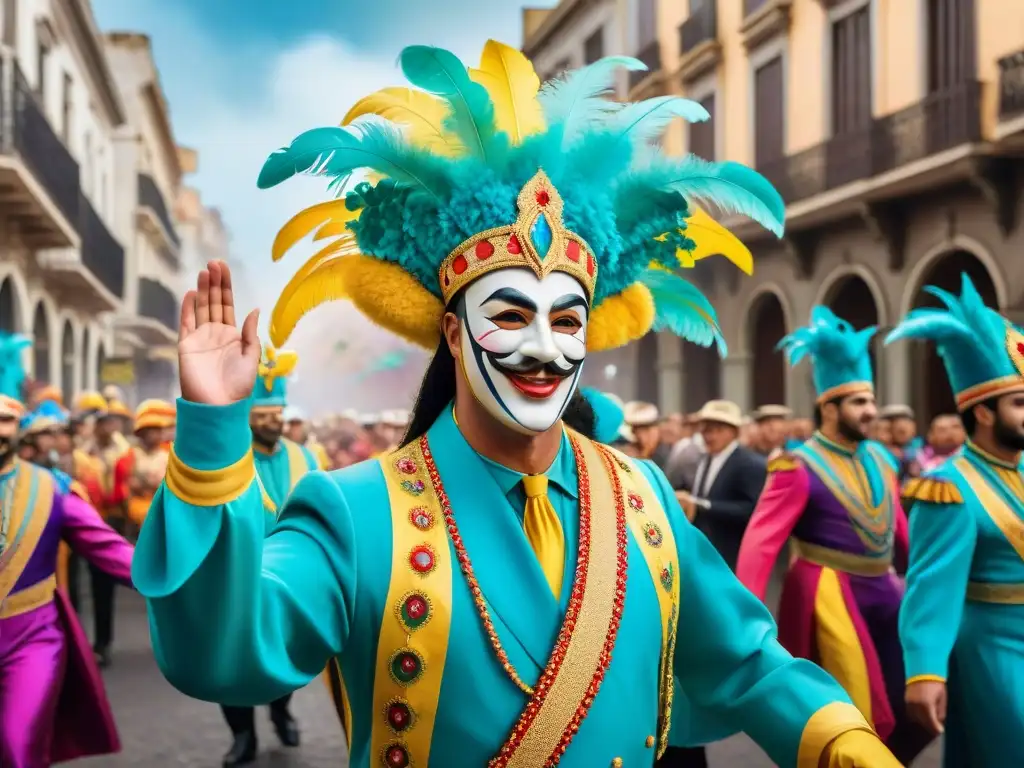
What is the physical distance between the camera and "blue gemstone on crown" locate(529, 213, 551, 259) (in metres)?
2.69

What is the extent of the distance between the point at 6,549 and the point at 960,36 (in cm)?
1370

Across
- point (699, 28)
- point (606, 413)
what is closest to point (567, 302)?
point (606, 413)

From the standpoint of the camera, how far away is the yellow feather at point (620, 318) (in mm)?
3002

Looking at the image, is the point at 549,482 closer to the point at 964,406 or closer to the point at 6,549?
the point at 964,406

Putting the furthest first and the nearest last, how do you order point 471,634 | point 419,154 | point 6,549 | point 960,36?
point 960,36 < point 6,549 < point 419,154 < point 471,634

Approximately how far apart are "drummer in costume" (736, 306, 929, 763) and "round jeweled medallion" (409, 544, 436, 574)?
12.3 ft

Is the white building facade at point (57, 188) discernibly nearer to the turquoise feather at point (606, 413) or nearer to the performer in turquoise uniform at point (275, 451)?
the performer in turquoise uniform at point (275, 451)

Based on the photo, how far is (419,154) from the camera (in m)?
2.72

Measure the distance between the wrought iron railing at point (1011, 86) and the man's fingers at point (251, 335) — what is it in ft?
44.6

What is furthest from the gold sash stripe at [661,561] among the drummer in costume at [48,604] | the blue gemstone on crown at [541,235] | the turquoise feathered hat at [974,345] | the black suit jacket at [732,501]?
the black suit jacket at [732,501]

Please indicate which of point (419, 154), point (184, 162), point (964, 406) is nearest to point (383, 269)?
point (419, 154)

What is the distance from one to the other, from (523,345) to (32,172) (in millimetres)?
16557

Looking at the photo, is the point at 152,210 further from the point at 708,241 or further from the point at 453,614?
the point at 453,614

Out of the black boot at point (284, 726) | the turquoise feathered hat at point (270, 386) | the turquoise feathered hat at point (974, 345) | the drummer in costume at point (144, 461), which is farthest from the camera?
the drummer in costume at point (144, 461)
